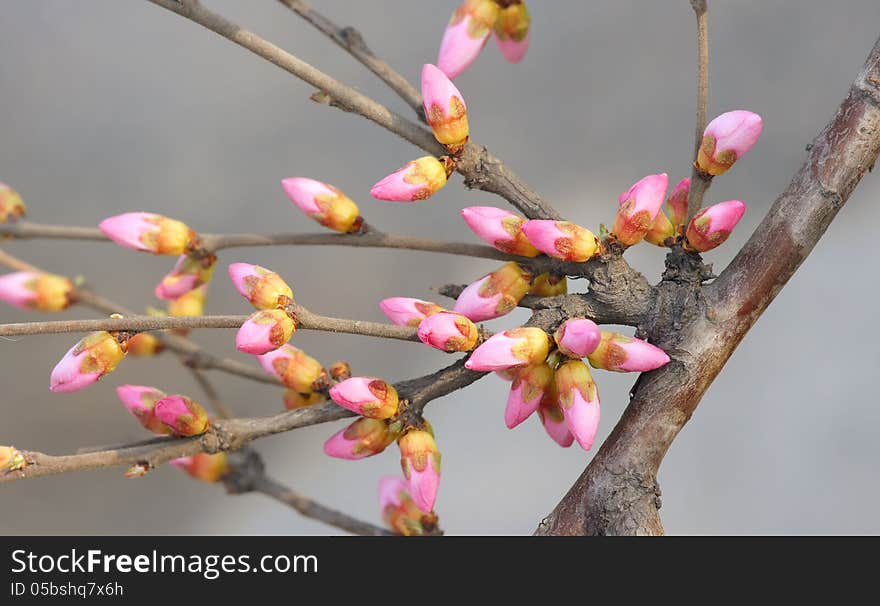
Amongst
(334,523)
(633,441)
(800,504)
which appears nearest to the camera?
(633,441)

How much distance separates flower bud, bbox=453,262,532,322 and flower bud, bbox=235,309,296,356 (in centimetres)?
7

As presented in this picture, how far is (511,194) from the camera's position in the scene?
39 centimetres

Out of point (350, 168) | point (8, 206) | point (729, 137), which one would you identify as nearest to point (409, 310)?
point (729, 137)

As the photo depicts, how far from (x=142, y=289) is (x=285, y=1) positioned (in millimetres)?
674

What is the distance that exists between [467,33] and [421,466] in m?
0.19

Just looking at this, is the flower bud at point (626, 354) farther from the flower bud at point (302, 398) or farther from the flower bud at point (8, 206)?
the flower bud at point (8, 206)

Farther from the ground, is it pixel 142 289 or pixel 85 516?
pixel 142 289

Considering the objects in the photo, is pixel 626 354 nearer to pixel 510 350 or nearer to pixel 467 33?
pixel 510 350

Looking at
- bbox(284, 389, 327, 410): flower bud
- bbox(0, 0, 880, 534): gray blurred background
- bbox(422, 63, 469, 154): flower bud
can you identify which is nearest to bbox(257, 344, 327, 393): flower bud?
bbox(284, 389, 327, 410): flower bud

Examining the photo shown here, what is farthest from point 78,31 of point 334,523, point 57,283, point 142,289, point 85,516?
point 334,523

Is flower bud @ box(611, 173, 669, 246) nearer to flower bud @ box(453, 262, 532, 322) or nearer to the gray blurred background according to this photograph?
flower bud @ box(453, 262, 532, 322)

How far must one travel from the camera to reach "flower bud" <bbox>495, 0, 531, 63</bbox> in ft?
1.47
